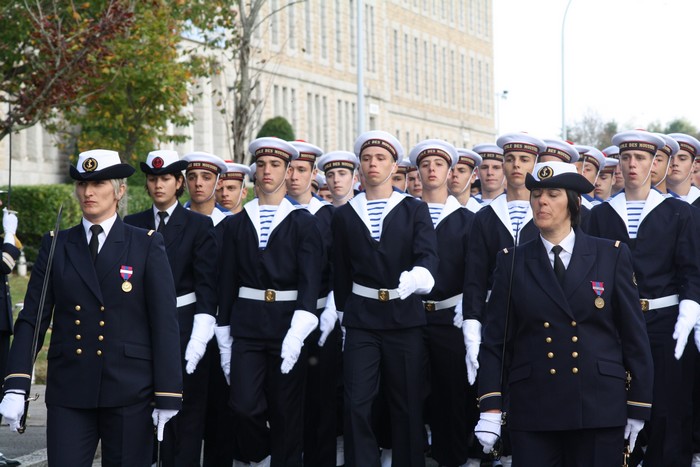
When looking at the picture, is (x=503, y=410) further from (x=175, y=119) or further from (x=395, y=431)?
(x=175, y=119)

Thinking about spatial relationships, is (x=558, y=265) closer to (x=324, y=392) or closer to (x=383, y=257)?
(x=383, y=257)

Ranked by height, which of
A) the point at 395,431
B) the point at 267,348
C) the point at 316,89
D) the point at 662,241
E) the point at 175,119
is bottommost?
the point at 395,431

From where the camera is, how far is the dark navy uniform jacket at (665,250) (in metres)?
8.46

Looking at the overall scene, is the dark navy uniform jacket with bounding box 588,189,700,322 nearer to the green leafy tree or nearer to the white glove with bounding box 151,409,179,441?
the white glove with bounding box 151,409,179,441

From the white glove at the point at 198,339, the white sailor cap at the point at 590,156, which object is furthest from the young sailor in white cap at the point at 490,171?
the white glove at the point at 198,339

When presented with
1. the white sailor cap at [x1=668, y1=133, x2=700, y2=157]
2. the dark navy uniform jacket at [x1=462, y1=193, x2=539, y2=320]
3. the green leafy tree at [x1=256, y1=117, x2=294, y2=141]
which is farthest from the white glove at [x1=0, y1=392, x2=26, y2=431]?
the green leafy tree at [x1=256, y1=117, x2=294, y2=141]

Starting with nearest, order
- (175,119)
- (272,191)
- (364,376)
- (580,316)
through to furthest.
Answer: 1. (580,316)
2. (364,376)
3. (272,191)
4. (175,119)

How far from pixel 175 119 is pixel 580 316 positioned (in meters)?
15.3

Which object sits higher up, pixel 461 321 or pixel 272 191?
pixel 272 191

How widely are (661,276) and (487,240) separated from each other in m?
1.22

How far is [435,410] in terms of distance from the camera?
9398 millimetres

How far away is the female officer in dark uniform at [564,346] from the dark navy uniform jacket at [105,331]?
1.67m

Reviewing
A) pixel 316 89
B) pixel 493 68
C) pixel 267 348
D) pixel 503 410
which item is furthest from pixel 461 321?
pixel 493 68

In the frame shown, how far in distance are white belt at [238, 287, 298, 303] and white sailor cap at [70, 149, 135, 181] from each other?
2106 millimetres
